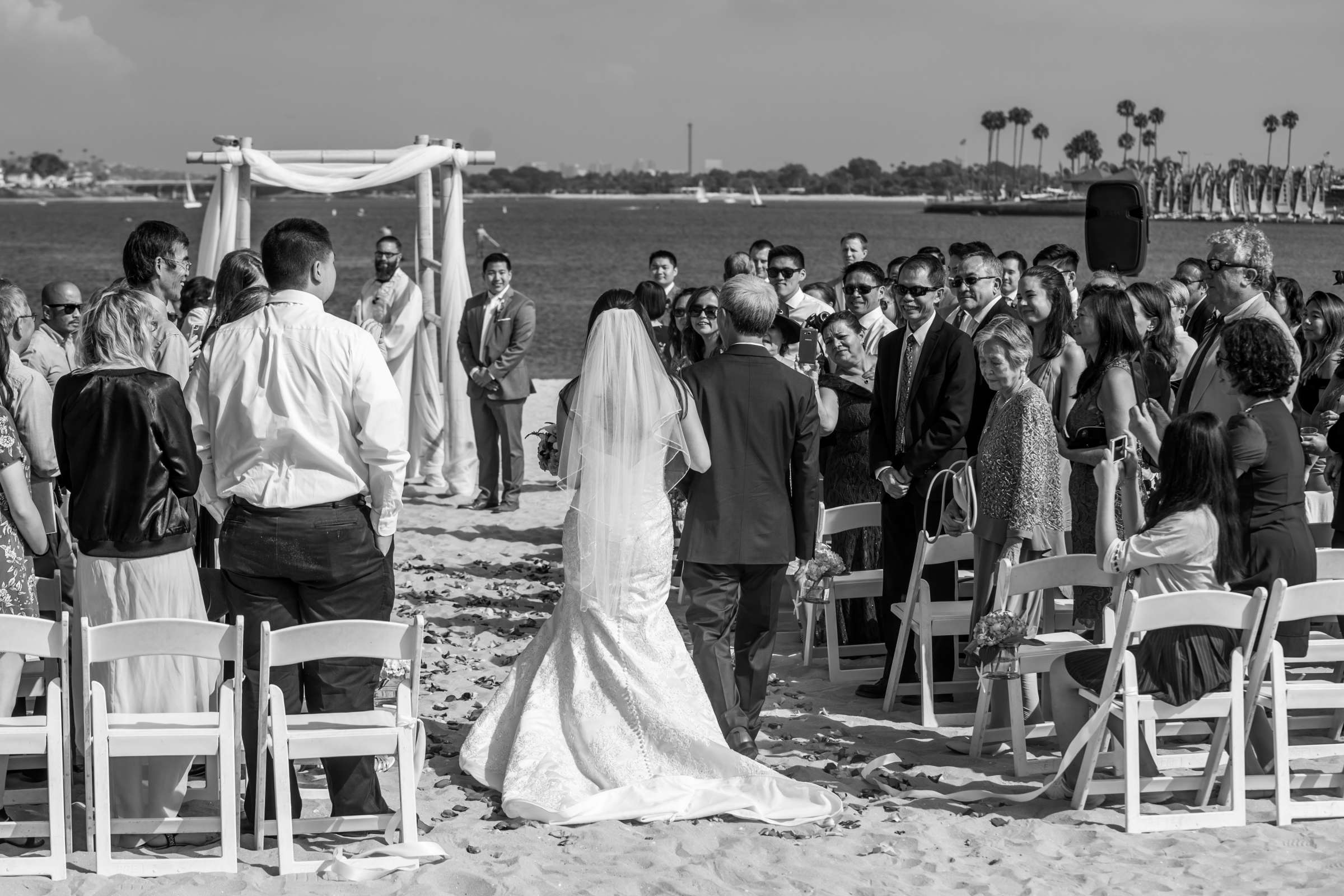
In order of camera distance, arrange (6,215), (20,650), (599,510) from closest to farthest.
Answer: (20,650), (599,510), (6,215)

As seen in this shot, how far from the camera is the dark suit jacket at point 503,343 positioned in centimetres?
1066

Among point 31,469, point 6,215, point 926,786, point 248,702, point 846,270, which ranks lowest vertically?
point 926,786

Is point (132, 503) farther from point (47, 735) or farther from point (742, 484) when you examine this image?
point (742, 484)

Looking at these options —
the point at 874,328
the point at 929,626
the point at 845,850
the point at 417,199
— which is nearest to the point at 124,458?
the point at 845,850

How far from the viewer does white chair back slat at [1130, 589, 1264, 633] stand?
4.62 metres

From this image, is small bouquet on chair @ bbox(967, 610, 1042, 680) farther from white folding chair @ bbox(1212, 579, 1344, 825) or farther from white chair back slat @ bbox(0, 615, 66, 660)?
white chair back slat @ bbox(0, 615, 66, 660)

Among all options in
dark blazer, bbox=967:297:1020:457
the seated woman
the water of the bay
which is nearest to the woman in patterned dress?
the seated woman

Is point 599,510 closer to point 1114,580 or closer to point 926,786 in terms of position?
point 926,786

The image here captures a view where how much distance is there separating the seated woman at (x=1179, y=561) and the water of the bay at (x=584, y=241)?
10.8 m

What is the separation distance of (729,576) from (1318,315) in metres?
4.65

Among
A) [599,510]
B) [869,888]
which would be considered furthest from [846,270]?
[869,888]

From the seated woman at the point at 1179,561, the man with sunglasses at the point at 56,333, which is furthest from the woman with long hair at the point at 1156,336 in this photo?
the man with sunglasses at the point at 56,333

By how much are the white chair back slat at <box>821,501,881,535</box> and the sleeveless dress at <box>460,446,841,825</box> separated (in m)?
1.60

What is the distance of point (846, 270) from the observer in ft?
26.8
